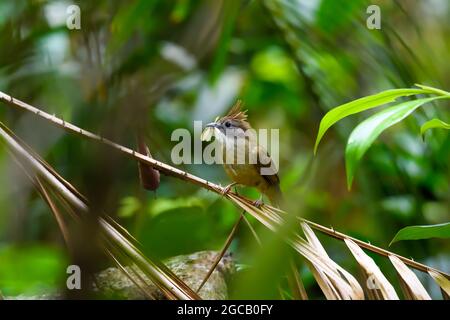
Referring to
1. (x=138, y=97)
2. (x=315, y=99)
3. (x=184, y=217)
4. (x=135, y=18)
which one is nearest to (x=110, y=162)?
(x=138, y=97)

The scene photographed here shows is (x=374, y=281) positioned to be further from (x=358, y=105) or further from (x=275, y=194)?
(x=275, y=194)

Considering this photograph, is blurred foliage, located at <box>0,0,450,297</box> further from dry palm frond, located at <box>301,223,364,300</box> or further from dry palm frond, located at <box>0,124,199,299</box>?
dry palm frond, located at <box>301,223,364,300</box>

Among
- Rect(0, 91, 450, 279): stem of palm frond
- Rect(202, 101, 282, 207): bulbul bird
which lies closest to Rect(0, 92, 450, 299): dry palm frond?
Rect(0, 91, 450, 279): stem of palm frond

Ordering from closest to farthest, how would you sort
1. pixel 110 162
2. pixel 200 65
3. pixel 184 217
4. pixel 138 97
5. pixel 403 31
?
pixel 110 162
pixel 138 97
pixel 184 217
pixel 200 65
pixel 403 31

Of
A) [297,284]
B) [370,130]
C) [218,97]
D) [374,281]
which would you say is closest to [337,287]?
[374,281]
